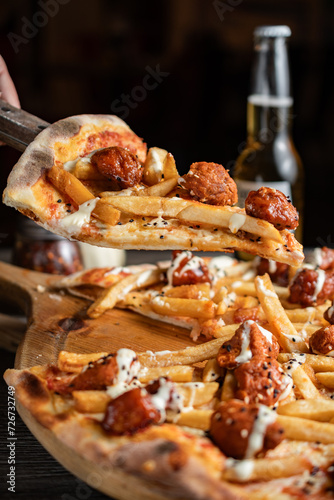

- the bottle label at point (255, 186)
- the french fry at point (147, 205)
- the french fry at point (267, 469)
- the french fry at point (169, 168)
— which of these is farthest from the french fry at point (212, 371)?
the bottle label at point (255, 186)

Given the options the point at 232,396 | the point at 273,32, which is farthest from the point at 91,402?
the point at 273,32

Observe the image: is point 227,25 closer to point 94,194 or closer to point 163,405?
point 94,194

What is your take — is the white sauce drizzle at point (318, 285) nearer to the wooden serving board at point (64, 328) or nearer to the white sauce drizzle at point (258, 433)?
the wooden serving board at point (64, 328)

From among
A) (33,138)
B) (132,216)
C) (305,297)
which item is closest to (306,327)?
(305,297)

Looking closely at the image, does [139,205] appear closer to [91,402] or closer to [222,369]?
[222,369]

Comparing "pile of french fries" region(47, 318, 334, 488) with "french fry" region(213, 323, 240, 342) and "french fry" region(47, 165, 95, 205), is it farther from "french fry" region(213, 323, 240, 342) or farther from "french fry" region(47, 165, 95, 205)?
"french fry" region(47, 165, 95, 205)

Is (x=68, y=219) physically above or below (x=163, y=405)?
above
